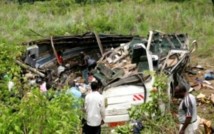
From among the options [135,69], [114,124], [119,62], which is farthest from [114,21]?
[114,124]

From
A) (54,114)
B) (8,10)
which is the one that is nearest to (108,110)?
(54,114)

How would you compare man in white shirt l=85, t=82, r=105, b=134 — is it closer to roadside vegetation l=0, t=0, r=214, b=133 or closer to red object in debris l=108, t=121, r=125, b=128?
red object in debris l=108, t=121, r=125, b=128

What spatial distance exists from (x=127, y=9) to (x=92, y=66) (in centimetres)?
1095

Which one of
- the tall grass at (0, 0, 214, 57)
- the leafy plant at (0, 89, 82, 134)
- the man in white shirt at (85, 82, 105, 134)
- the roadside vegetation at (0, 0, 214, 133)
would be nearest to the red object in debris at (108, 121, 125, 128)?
the man in white shirt at (85, 82, 105, 134)

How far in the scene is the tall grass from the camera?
61.3ft

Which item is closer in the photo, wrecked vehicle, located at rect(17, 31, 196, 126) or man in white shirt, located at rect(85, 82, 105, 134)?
man in white shirt, located at rect(85, 82, 105, 134)

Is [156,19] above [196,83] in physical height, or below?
above

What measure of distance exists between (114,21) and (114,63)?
30.0ft

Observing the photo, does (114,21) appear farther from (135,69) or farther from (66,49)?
(135,69)

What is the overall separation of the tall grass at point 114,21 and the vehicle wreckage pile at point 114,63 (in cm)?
424

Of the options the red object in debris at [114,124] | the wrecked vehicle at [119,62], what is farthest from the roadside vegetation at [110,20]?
the red object in debris at [114,124]

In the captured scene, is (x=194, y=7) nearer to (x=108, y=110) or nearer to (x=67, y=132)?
(x=108, y=110)

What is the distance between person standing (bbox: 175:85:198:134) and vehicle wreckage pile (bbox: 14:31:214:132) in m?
1.17

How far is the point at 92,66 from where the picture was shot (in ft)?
39.5
